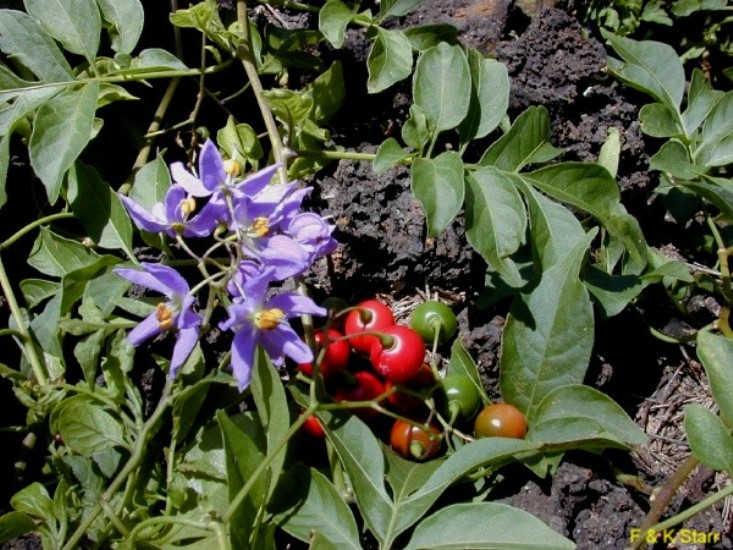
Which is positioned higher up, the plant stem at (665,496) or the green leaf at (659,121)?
the green leaf at (659,121)

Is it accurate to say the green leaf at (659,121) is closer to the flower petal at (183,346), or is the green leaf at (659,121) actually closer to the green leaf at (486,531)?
the green leaf at (486,531)

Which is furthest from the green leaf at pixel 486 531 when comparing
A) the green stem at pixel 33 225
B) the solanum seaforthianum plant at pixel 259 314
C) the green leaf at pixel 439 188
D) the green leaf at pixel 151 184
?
the green stem at pixel 33 225

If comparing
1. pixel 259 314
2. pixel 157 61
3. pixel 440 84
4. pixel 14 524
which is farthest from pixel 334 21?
pixel 14 524

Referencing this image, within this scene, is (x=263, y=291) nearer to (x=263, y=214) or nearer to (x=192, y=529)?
(x=263, y=214)

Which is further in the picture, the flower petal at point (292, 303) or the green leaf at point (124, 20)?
the green leaf at point (124, 20)

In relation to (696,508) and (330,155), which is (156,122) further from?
(696,508)

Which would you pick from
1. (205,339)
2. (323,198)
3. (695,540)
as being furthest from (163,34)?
(695,540)
